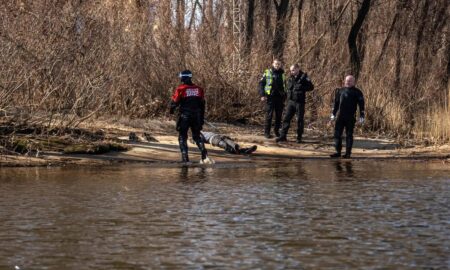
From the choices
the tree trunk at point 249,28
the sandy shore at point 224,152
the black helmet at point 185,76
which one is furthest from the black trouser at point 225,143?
the tree trunk at point 249,28

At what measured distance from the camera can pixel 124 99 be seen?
24.2 m

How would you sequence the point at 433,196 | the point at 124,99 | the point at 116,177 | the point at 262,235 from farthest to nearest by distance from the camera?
the point at 124,99, the point at 116,177, the point at 433,196, the point at 262,235

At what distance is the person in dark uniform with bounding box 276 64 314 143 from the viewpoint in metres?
21.3

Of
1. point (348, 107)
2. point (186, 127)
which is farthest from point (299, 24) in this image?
point (186, 127)

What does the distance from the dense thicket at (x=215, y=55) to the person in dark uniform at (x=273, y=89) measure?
3606 mm

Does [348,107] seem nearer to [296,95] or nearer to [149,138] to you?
[296,95]

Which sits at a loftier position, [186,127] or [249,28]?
[249,28]

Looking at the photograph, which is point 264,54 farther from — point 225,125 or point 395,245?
point 395,245

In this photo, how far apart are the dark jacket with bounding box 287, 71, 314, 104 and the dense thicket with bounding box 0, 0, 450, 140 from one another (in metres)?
3.41

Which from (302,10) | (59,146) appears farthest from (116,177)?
(302,10)

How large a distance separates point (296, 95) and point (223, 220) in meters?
11.9

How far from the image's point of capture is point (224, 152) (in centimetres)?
1969

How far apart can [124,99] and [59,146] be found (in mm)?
6045

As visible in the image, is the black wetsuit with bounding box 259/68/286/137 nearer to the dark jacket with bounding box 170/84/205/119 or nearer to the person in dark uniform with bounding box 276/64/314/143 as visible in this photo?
the person in dark uniform with bounding box 276/64/314/143
